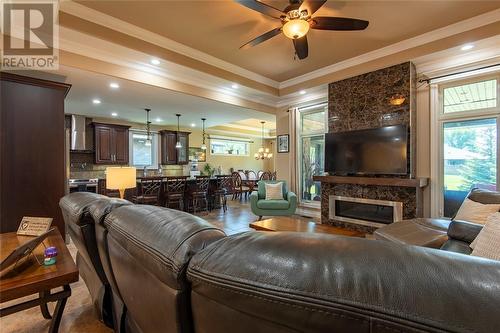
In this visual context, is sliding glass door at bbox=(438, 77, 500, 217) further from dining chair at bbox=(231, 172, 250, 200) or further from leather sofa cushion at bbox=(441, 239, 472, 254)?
dining chair at bbox=(231, 172, 250, 200)

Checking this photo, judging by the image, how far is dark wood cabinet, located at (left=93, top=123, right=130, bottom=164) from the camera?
6.58 meters

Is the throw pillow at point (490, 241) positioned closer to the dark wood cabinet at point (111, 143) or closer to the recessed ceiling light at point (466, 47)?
the recessed ceiling light at point (466, 47)

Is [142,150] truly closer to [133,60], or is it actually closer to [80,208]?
[133,60]

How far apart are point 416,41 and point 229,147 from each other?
7715 mm

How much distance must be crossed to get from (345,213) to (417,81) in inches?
100.0

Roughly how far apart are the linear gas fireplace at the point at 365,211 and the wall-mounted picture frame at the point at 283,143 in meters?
1.72

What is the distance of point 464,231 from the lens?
1.93 meters

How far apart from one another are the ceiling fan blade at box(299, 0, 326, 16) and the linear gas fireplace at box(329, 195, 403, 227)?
312 centimetres

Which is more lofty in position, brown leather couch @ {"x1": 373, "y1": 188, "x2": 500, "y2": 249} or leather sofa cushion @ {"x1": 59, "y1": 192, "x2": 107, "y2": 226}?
leather sofa cushion @ {"x1": 59, "y1": 192, "x2": 107, "y2": 226}

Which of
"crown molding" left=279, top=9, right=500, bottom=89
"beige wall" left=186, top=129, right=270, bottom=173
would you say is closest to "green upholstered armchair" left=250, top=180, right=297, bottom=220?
"crown molding" left=279, top=9, right=500, bottom=89

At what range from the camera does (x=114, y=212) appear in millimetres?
1116

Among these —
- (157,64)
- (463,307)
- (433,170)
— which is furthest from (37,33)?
(433,170)

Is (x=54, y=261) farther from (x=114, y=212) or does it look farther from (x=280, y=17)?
(x=280, y=17)

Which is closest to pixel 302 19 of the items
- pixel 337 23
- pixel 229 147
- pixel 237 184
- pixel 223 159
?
pixel 337 23
